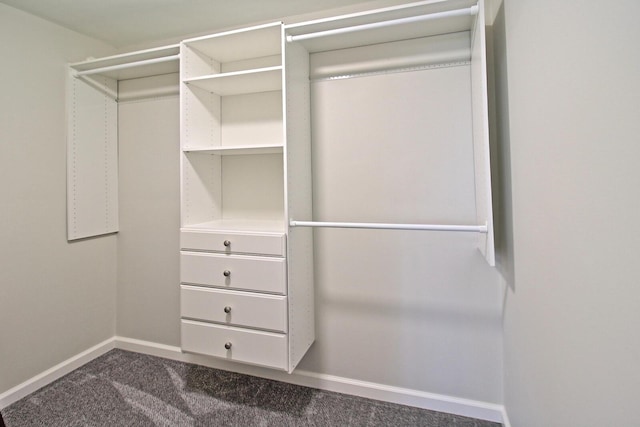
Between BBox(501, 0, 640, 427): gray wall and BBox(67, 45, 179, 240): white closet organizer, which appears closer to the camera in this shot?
BBox(501, 0, 640, 427): gray wall

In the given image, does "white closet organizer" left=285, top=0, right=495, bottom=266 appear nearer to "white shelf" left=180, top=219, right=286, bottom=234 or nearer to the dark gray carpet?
"white shelf" left=180, top=219, right=286, bottom=234

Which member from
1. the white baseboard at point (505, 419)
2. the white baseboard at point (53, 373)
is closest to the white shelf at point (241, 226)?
the white baseboard at point (53, 373)

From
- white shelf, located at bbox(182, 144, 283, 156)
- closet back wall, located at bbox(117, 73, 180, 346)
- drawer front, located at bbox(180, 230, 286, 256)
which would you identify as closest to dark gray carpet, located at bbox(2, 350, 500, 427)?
closet back wall, located at bbox(117, 73, 180, 346)

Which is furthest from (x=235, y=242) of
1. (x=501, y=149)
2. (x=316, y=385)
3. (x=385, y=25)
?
(x=501, y=149)

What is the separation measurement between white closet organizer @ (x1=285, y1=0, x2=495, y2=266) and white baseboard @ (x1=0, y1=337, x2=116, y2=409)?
2001 millimetres

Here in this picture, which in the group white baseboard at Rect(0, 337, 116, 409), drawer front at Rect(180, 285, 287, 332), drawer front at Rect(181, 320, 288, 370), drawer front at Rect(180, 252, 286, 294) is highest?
drawer front at Rect(180, 252, 286, 294)

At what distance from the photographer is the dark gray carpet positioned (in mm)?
1785

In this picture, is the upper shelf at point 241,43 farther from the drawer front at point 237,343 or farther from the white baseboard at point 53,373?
the white baseboard at point 53,373

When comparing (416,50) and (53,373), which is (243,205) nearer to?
(416,50)

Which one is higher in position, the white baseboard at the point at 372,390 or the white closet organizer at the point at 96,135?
the white closet organizer at the point at 96,135

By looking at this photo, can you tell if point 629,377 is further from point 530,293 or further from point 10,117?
point 10,117

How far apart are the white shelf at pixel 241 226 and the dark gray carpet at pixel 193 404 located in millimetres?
1073

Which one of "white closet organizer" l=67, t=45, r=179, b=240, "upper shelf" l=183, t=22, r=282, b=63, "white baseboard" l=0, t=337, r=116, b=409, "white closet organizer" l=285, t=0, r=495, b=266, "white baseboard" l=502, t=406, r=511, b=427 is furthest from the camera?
"white closet organizer" l=67, t=45, r=179, b=240

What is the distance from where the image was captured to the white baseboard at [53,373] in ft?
6.32
